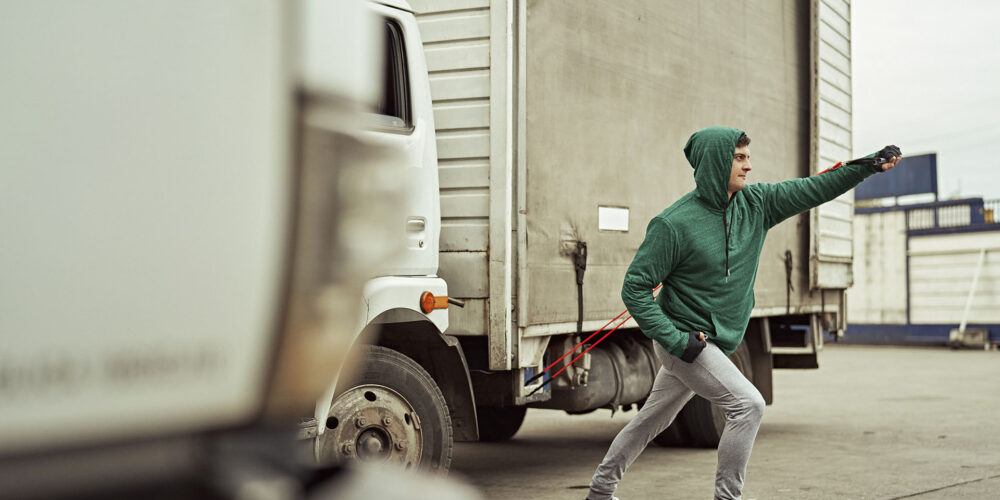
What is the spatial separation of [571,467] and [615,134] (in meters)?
2.25

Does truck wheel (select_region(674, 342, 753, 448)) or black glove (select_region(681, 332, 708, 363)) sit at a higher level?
black glove (select_region(681, 332, 708, 363))

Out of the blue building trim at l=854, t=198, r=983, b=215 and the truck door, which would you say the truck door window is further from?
the blue building trim at l=854, t=198, r=983, b=215

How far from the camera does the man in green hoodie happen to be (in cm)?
456

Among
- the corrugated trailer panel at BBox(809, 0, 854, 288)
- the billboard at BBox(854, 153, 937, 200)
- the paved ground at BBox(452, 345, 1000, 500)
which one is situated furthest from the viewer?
the billboard at BBox(854, 153, 937, 200)

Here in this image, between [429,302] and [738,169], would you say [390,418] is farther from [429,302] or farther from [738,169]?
[738,169]

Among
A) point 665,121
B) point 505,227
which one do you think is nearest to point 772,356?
point 665,121

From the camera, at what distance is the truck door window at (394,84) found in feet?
17.3

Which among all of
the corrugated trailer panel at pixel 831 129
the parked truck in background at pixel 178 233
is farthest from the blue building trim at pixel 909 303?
the parked truck in background at pixel 178 233

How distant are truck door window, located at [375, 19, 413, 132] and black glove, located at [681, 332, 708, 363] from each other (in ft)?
5.51

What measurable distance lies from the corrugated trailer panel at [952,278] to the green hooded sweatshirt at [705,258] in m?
22.0

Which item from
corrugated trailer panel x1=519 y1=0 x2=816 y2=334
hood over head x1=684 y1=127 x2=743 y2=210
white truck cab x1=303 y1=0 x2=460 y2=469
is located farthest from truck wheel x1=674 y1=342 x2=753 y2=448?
hood over head x1=684 y1=127 x2=743 y2=210

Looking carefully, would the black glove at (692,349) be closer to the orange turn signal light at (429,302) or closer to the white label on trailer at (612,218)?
the orange turn signal light at (429,302)

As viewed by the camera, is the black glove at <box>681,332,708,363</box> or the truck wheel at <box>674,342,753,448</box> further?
the truck wheel at <box>674,342,753,448</box>

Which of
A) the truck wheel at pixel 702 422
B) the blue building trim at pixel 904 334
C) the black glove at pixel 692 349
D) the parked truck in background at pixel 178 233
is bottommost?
the blue building trim at pixel 904 334
